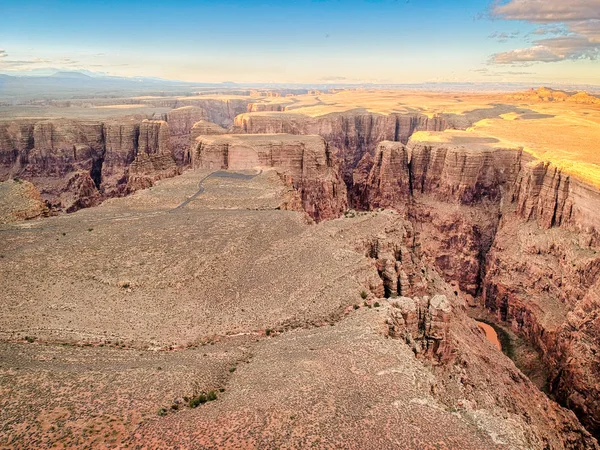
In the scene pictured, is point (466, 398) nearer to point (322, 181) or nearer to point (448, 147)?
point (322, 181)

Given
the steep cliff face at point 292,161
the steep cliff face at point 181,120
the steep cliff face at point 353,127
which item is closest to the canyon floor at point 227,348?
the steep cliff face at point 292,161

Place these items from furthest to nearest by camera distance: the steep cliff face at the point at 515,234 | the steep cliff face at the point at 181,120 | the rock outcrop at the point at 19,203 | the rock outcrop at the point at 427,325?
the steep cliff face at the point at 181,120, the rock outcrop at the point at 19,203, the steep cliff face at the point at 515,234, the rock outcrop at the point at 427,325

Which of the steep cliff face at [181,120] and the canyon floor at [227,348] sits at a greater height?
the steep cliff face at [181,120]

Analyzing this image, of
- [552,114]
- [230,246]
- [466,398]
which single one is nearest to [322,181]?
[230,246]

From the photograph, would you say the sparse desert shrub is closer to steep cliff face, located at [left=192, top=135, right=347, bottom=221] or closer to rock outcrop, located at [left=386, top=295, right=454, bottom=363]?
rock outcrop, located at [left=386, top=295, right=454, bottom=363]

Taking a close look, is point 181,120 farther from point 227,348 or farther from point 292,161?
point 227,348

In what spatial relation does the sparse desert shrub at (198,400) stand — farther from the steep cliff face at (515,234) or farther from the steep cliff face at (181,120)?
the steep cliff face at (181,120)

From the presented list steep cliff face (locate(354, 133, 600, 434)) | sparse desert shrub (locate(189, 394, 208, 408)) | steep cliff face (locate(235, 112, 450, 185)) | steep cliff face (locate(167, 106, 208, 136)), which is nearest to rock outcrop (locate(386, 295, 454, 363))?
steep cliff face (locate(354, 133, 600, 434))
